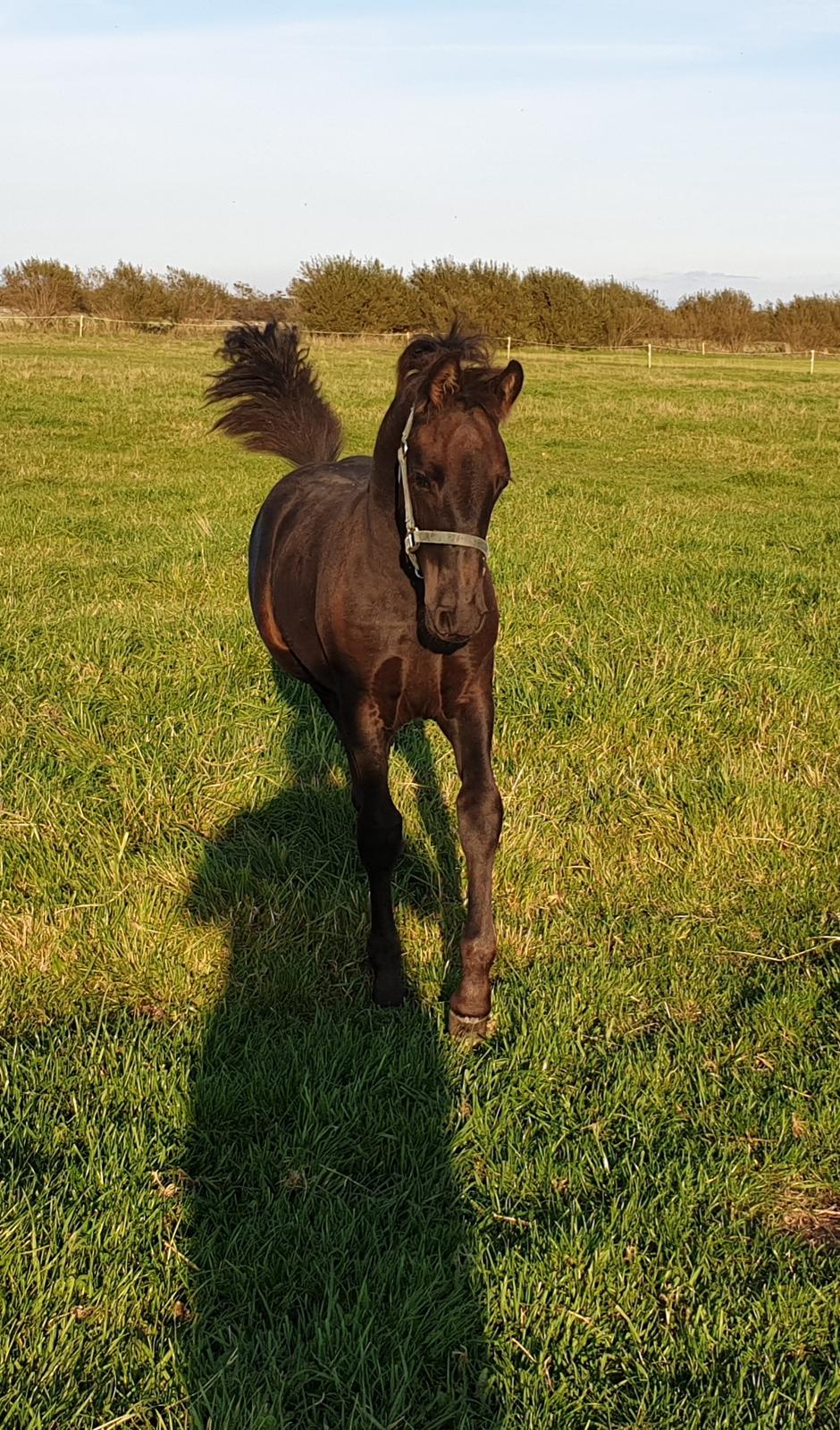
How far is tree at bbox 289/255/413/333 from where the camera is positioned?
80.9 meters

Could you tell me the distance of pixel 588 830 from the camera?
198 inches

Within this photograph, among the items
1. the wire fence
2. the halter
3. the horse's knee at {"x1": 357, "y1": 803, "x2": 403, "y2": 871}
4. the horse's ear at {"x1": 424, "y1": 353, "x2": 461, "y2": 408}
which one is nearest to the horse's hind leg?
the horse's knee at {"x1": 357, "y1": 803, "x2": 403, "y2": 871}

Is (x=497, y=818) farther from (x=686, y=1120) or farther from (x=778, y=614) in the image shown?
(x=778, y=614)

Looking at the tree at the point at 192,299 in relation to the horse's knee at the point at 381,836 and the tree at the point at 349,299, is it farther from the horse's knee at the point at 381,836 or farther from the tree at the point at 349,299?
the horse's knee at the point at 381,836

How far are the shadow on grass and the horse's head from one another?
55.9 inches

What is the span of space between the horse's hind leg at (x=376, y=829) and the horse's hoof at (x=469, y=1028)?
0.28 metres

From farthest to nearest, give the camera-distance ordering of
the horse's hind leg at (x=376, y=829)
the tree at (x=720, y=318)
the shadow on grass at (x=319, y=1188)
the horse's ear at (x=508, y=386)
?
the tree at (x=720, y=318) < the horse's hind leg at (x=376, y=829) < the horse's ear at (x=508, y=386) < the shadow on grass at (x=319, y=1188)

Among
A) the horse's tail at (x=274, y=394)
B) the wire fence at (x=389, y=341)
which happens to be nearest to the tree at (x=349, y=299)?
the wire fence at (x=389, y=341)

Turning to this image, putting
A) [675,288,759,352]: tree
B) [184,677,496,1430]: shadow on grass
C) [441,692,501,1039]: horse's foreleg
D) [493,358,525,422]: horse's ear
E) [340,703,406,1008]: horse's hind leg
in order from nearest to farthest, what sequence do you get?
[184,677,496,1430]: shadow on grass
[493,358,525,422]: horse's ear
[441,692,501,1039]: horse's foreleg
[340,703,406,1008]: horse's hind leg
[675,288,759,352]: tree

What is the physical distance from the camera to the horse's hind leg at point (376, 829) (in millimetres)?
4008

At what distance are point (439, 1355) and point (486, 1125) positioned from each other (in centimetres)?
79

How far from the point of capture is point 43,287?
71125 mm

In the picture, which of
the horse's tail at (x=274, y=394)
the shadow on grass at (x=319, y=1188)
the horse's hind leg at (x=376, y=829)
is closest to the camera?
the shadow on grass at (x=319, y=1188)

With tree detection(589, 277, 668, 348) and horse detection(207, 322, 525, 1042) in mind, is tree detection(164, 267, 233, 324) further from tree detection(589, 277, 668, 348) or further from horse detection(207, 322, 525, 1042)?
horse detection(207, 322, 525, 1042)
